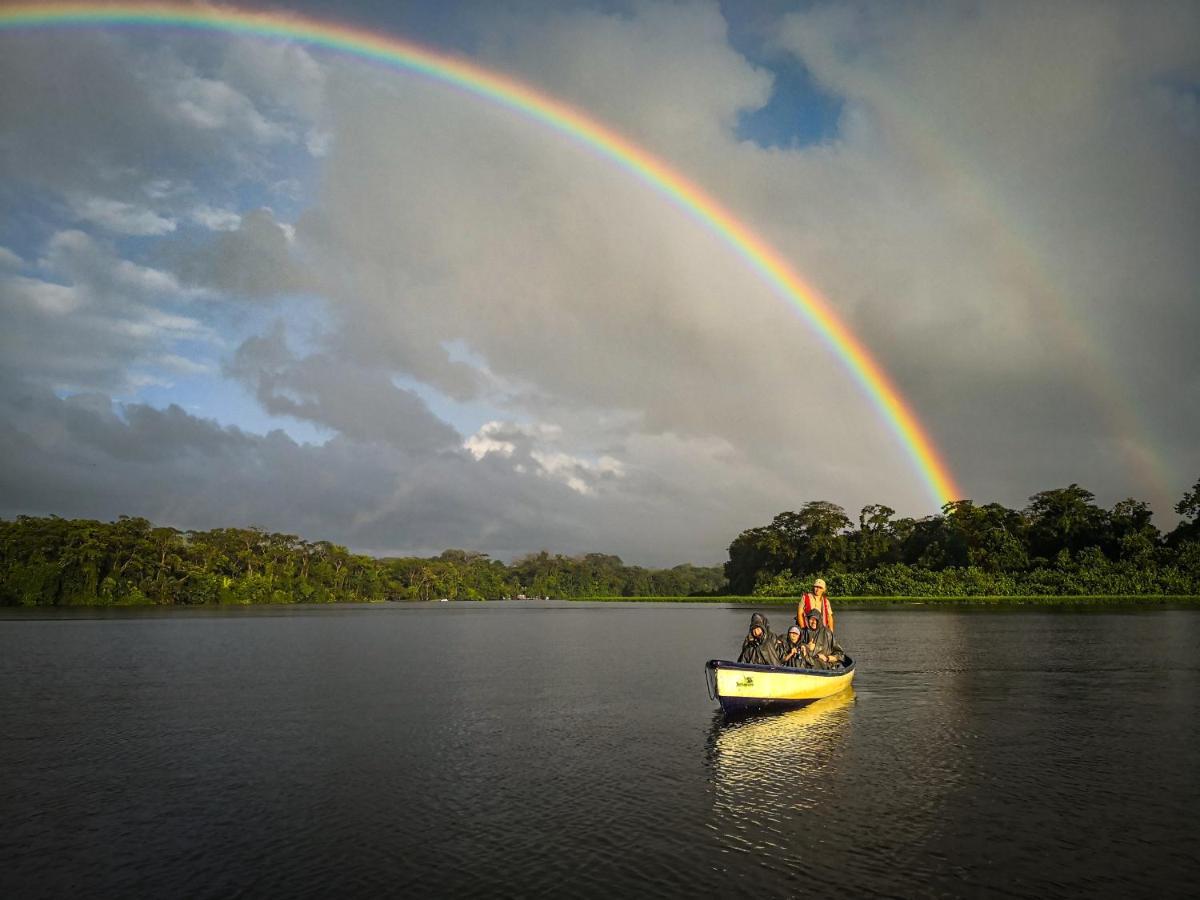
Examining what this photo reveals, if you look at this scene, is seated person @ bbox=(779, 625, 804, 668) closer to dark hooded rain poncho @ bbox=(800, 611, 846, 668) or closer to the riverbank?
dark hooded rain poncho @ bbox=(800, 611, 846, 668)

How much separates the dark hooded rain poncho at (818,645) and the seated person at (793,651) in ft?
1.41

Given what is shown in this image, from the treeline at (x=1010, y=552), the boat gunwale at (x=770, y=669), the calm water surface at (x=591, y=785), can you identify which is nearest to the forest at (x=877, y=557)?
the treeline at (x=1010, y=552)

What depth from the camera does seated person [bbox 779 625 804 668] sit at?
29.9m

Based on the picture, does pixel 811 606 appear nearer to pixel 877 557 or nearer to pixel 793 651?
pixel 793 651

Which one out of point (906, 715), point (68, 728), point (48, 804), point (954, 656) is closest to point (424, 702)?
point (68, 728)

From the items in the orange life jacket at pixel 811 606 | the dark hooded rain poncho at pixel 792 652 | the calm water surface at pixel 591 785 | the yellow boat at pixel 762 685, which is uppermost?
the orange life jacket at pixel 811 606

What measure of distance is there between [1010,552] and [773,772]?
124 m

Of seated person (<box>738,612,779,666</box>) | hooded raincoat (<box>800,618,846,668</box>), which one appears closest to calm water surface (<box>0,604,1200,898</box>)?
hooded raincoat (<box>800,618,846,668</box>)

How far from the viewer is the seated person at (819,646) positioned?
31.1 metres

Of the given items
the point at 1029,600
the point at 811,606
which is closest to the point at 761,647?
the point at 811,606

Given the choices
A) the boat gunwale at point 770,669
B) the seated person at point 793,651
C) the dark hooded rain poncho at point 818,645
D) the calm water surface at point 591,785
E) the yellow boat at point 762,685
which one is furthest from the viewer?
the dark hooded rain poncho at point 818,645

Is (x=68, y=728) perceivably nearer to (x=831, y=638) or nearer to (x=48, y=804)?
(x=48, y=804)

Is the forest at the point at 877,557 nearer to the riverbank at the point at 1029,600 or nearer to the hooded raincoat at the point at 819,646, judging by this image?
the riverbank at the point at 1029,600

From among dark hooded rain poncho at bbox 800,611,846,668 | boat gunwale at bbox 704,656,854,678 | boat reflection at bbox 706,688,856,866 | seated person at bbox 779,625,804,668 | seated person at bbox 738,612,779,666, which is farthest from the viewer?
dark hooded rain poncho at bbox 800,611,846,668
